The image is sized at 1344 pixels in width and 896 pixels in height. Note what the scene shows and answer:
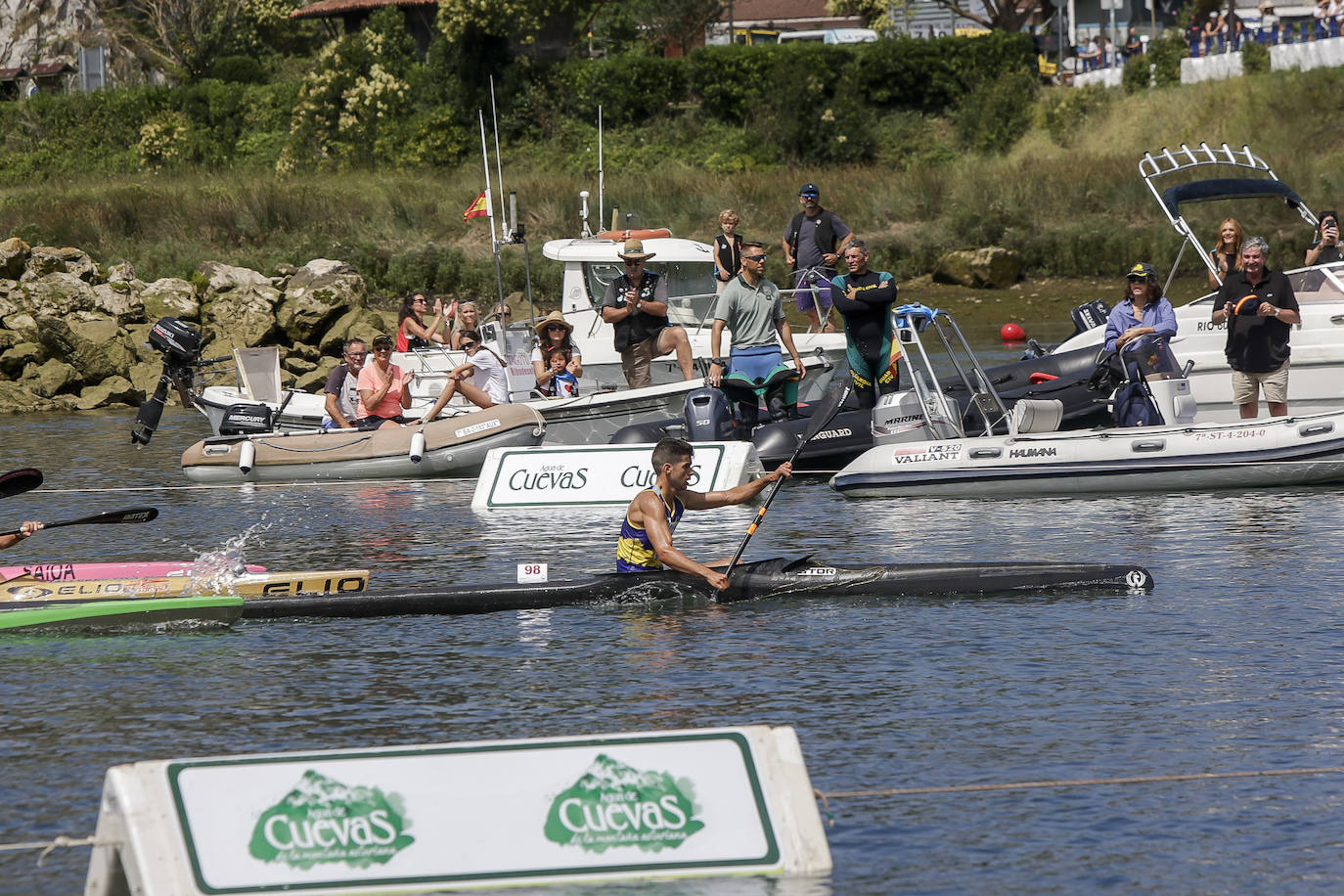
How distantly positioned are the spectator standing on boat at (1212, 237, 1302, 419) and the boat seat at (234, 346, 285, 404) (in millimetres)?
10908

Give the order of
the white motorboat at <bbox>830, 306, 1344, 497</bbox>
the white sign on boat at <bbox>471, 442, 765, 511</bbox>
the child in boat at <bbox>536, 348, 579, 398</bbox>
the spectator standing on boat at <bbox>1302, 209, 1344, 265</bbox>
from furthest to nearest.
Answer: the child in boat at <bbox>536, 348, 579, 398</bbox> → the spectator standing on boat at <bbox>1302, 209, 1344, 265</bbox> → the white sign on boat at <bbox>471, 442, 765, 511</bbox> → the white motorboat at <bbox>830, 306, 1344, 497</bbox>

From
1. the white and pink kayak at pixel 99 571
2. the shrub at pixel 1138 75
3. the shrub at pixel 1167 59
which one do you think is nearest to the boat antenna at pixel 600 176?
Answer: the white and pink kayak at pixel 99 571

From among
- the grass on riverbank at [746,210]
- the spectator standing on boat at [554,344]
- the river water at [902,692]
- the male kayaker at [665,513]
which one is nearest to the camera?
the river water at [902,692]

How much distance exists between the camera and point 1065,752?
24.6 feet

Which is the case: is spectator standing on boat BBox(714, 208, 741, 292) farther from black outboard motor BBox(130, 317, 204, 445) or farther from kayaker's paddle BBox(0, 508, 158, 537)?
kayaker's paddle BBox(0, 508, 158, 537)

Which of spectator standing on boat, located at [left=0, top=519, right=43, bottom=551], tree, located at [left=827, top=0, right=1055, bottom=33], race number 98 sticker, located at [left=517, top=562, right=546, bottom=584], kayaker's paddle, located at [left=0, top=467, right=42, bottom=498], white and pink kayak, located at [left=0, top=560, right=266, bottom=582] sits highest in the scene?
Result: tree, located at [left=827, top=0, right=1055, bottom=33]

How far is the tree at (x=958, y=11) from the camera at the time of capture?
5184 cm

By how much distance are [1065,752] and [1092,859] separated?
1.26 metres

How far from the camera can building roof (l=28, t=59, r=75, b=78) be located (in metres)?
58.3

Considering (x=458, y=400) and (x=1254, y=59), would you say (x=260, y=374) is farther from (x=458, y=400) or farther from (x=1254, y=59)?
(x=1254, y=59)

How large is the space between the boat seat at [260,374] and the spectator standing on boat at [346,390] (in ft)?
4.85

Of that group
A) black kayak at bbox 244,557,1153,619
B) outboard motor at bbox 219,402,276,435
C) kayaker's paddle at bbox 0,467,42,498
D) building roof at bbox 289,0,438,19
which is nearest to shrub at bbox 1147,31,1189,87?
building roof at bbox 289,0,438,19

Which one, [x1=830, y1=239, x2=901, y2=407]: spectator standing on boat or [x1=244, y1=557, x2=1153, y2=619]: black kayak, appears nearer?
→ [x1=244, y1=557, x2=1153, y2=619]: black kayak

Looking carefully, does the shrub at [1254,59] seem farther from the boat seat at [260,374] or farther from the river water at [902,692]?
the river water at [902,692]
